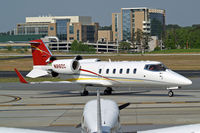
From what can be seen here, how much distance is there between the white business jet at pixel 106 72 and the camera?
2989 centimetres

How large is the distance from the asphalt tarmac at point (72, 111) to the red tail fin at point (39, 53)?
9.16ft

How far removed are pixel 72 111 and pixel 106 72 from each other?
9.03 m

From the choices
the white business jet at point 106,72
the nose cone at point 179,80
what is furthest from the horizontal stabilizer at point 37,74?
the nose cone at point 179,80

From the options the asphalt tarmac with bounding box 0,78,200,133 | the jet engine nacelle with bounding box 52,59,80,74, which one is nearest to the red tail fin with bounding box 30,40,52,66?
the jet engine nacelle with bounding box 52,59,80,74

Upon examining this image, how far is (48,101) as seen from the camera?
29391 millimetres

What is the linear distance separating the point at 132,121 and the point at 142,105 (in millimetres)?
5799

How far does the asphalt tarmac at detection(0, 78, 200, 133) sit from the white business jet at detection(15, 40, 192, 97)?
1.20 meters

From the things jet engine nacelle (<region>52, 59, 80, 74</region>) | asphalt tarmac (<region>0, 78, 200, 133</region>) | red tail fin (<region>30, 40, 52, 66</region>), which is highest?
red tail fin (<region>30, 40, 52, 66</region>)

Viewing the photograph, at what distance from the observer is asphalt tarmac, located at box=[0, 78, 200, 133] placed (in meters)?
19.7

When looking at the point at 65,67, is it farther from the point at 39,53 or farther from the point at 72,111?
the point at 72,111

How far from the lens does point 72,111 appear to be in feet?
79.1

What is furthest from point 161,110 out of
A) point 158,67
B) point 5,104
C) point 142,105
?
point 5,104

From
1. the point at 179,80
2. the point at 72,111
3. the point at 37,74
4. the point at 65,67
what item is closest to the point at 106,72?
the point at 65,67

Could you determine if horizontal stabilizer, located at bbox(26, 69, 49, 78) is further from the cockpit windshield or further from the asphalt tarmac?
the cockpit windshield
